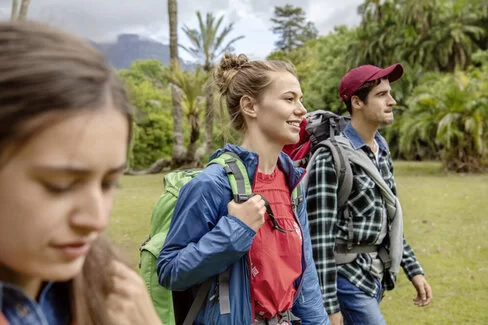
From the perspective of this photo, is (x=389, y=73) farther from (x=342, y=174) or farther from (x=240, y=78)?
(x=240, y=78)

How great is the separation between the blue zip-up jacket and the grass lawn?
23 centimetres

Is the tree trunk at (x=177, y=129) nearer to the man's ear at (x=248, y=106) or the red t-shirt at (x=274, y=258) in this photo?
the man's ear at (x=248, y=106)

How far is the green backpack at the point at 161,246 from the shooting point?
234cm

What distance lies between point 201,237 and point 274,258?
A: 34 centimetres

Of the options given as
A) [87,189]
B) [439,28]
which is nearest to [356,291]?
[87,189]

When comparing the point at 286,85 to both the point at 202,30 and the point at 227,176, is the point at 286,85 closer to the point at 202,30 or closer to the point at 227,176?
the point at 227,176

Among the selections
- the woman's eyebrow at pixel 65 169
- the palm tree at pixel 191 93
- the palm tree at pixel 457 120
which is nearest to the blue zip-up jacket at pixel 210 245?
the woman's eyebrow at pixel 65 169

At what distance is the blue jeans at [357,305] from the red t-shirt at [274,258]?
96cm

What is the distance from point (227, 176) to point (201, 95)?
62.9ft

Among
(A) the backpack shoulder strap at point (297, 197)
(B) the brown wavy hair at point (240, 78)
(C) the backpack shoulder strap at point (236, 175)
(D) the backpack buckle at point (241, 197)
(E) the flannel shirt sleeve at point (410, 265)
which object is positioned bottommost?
(E) the flannel shirt sleeve at point (410, 265)

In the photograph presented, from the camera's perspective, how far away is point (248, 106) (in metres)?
2.83

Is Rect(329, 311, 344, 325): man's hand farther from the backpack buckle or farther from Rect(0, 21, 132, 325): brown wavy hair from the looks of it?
Rect(0, 21, 132, 325): brown wavy hair

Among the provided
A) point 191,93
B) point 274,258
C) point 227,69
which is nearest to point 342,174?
point 227,69

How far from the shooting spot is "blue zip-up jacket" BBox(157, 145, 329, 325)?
2.21 m
